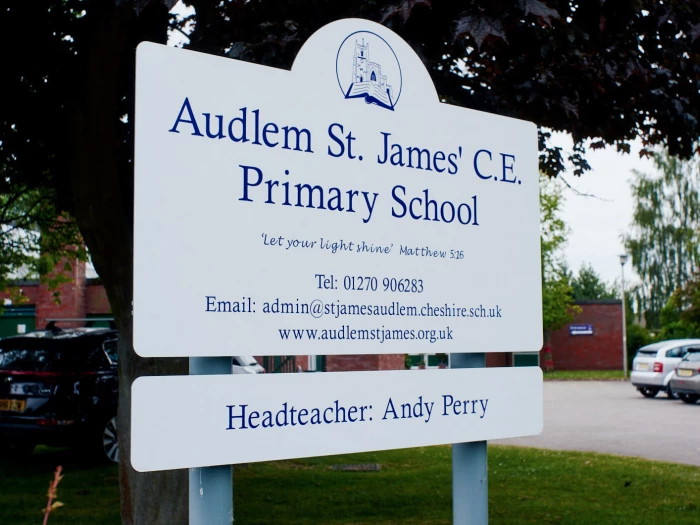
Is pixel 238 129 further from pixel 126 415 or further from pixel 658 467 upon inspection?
pixel 658 467

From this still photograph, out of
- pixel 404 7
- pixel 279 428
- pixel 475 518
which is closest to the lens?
pixel 279 428

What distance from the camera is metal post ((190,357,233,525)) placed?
295cm

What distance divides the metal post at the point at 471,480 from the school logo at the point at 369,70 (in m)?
1.14

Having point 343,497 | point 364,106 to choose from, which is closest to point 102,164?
point 364,106

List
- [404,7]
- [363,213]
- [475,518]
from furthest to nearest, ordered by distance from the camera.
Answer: [404,7], [475,518], [363,213]

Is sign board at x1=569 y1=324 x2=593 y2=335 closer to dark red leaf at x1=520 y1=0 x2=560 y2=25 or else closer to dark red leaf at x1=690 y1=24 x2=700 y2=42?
dark red leaf at x1=690 y1=24 x2=700 y2=42

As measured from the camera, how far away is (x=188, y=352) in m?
2.81

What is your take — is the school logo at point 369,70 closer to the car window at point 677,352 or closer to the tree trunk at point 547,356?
the car window at point 677,352

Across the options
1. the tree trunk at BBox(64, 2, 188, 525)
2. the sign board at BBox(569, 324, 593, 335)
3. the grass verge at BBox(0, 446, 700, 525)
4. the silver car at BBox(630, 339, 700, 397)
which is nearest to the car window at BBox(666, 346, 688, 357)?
the silver car at BBox(630, 339, 700, 397)

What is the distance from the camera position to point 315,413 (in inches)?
121

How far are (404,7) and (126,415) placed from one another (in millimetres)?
3183

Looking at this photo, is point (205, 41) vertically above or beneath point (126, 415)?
above

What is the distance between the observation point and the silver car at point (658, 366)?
2295 centimetres

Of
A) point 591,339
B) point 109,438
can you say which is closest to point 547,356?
point 591,339
